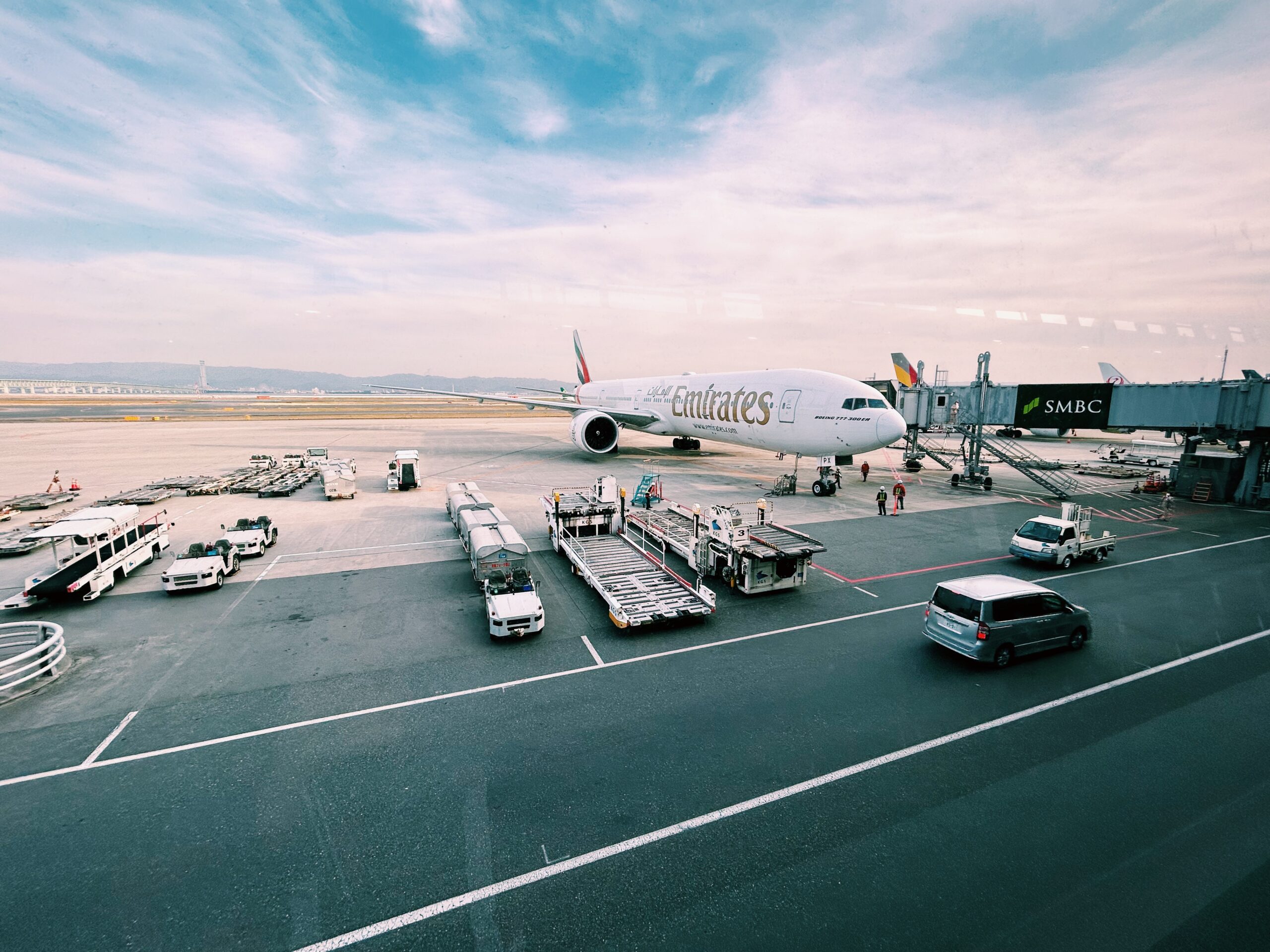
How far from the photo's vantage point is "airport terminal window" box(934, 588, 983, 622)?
1216 cm

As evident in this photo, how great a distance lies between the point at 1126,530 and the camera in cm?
2469

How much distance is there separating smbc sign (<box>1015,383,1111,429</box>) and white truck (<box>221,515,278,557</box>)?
41.4 meters

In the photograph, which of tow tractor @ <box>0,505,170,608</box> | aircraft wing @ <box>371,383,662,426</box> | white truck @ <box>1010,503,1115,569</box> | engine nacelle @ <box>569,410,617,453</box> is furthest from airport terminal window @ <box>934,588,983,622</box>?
aircraft wing @ <box>371,383,662,426</box>

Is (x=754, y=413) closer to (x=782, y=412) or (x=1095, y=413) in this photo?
(x=782, y=412)

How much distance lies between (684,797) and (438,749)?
166 inches

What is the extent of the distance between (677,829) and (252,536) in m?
18.7

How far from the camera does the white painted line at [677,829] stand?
6250 millimetres

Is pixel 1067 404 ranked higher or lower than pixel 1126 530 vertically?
higher

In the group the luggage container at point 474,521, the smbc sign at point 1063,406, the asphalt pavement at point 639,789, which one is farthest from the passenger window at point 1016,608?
the smbc sign at point 1063,406

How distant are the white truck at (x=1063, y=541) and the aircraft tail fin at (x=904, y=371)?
44.7 m

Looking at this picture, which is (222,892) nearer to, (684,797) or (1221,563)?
(684,797)

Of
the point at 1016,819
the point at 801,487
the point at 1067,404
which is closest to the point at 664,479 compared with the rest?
the point at 801,487

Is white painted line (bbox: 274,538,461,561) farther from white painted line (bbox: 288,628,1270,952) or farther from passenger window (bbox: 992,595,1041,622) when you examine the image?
passenger window (bbox: 992,595,1041,622)

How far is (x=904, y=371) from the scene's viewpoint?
6247 centimetres
